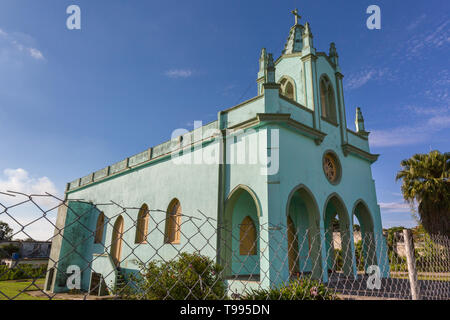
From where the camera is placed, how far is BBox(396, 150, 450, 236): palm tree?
51.3 ft

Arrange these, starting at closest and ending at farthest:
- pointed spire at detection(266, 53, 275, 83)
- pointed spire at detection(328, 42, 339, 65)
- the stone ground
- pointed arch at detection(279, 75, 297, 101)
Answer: the stone ground < pointed spire at detection(266, 53, 275, 83) < pointed arch at detection(279, 75, 297, 101) < pointed spire at detection(328, 42, 339, 65)

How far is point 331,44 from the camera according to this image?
15055 millimetres

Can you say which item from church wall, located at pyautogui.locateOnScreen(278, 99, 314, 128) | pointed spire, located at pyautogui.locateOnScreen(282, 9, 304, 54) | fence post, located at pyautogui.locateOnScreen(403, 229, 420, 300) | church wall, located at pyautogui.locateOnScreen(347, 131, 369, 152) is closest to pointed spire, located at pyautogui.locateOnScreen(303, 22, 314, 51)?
pointed spire, located at pyautogui.locateOnScreen(282, 9, 304, 54)

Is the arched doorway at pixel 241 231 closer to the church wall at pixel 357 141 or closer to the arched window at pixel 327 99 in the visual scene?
the arched window at pixel 327 99

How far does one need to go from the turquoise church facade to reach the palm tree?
4064 millimetres

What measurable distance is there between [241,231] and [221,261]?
1.53 m

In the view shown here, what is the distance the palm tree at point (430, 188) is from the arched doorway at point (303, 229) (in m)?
8.21

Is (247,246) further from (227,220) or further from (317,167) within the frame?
(317,167)

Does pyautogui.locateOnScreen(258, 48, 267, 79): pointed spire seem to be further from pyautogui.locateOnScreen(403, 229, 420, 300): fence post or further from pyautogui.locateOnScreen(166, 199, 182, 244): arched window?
pyautogui.locateOnScreen(403, 229, 420, 300): fence post

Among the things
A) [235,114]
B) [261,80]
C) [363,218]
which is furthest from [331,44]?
[363,218]

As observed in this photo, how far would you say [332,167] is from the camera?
12.9 metres

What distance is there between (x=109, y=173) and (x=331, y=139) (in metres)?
14.3

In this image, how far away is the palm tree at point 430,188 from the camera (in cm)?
1565

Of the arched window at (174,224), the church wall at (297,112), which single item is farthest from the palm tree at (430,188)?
the arched window at (174,224)
